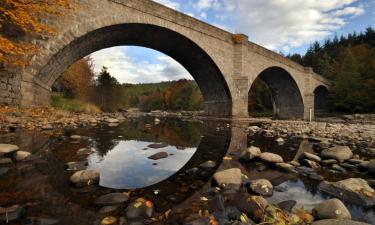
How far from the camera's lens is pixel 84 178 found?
342 centimetres

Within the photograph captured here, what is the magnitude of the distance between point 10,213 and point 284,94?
37.5 m

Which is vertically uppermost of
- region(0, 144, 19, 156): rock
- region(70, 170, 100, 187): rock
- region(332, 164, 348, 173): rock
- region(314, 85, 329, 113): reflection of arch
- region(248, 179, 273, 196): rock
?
A: region(314, 85, 329, 113): reflection of arch

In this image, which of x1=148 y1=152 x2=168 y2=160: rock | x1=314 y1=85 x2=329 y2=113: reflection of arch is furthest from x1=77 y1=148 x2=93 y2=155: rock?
x1=314 y1=85 x2=329 y2=113: reflection of arch

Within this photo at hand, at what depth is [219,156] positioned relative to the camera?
5.93 metres

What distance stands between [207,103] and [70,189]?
23.4 meters

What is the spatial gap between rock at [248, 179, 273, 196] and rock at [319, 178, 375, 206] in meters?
0.91

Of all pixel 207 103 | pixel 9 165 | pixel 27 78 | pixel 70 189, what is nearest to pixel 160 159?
pixel 70 189

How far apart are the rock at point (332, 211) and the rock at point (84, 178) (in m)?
3.03

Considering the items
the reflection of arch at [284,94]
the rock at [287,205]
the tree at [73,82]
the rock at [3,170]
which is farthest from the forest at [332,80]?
the rock at [287,205]

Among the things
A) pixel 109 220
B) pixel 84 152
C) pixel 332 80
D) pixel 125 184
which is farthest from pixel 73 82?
pixel 332 80

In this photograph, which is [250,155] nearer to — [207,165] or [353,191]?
[207,165]

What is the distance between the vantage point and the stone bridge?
447 inches

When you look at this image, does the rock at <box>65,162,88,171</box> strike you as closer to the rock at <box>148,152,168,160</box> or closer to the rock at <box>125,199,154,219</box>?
the rock at <box>148,152,168,160</box>

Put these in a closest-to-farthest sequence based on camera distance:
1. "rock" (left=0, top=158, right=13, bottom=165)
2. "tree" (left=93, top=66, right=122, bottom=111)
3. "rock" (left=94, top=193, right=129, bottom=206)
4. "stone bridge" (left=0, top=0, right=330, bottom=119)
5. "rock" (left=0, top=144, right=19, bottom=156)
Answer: "rock" (left=94, top=193, right=129, bottom=206), "rock" (left=0, top=158, right=13, bottom=165), "rock" (left=0, top=144, right=19, bottom=156), "stone bridge" (left=0, top=0, right=330, bottom=119), "tree" (left=93, top=66, right=122, bottom=111)
